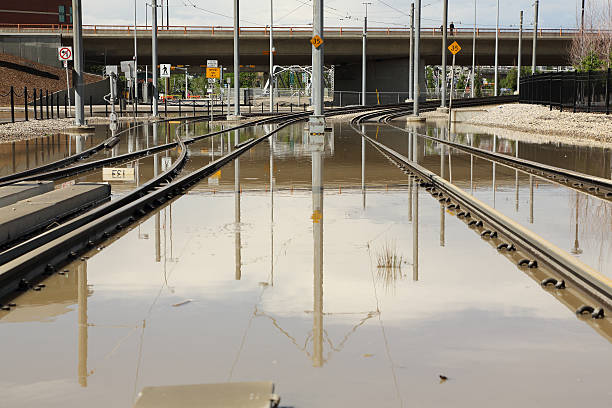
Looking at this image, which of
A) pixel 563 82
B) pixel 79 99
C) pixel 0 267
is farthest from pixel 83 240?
pixel 563 82

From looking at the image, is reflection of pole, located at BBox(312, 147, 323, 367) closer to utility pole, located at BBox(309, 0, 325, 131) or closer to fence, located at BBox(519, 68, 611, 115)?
utility pole, located at BBox(309, 0, 325, 131)

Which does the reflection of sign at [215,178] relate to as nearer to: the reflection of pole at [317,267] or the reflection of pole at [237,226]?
the reflection of pole at [237,226]

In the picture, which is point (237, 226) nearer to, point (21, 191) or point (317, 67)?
point (21, 191)

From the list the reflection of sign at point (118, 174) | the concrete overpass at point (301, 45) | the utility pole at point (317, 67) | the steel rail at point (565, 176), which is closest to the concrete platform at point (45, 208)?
the reflection of sign at point (118, 174)

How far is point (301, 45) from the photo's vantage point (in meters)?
93.7

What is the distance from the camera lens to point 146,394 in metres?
4.56

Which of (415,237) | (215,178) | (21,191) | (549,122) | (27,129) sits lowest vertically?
(415,237)

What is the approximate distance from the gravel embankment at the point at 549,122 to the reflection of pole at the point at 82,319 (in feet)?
84.4

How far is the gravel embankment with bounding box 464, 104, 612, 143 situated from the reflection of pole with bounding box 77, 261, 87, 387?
25735mm

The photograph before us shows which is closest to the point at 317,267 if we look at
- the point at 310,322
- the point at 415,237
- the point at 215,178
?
the point at 310,322

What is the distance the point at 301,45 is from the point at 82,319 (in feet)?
292

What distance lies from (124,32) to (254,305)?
88050 millimetres

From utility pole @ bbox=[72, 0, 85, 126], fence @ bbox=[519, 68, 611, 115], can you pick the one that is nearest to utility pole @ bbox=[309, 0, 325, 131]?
utility pole @ bbox=[72, 0, 85, 126]

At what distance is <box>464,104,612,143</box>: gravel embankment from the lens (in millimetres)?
33812
